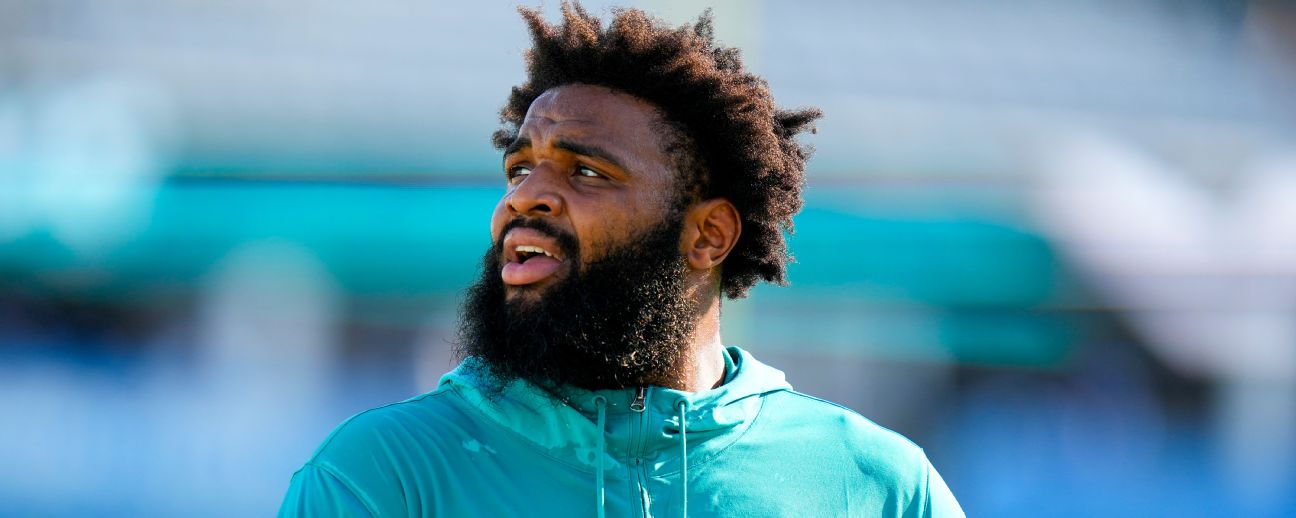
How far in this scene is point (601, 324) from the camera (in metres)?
1.97

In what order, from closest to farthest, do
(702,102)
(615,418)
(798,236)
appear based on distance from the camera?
1. (615,418)
2. (702,102)
3. (798,236)

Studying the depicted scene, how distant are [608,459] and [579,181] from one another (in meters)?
0.52

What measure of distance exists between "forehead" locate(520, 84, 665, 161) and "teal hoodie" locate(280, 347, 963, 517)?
0.44 m

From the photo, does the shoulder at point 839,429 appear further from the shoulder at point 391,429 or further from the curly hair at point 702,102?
the shoulder at point 391,429

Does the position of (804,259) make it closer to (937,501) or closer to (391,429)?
(937,501)

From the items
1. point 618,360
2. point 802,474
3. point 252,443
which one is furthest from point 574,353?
point 252,443

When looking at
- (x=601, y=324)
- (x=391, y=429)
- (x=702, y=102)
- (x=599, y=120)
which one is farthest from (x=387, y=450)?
(x=702, y=102)

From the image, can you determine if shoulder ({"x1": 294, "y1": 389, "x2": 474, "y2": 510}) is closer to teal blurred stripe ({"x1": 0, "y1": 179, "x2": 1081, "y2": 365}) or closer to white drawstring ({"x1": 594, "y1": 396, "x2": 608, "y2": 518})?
white drawstring ({"x1": 594, "y1": 396, "x2": 608, "y2": 518})

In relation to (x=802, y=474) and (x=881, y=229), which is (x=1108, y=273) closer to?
(x=881, y=229)

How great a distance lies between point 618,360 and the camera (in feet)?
6.40

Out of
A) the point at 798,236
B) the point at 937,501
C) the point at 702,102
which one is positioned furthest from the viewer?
the point at 798,236

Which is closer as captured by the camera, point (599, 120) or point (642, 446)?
point (642, 446)

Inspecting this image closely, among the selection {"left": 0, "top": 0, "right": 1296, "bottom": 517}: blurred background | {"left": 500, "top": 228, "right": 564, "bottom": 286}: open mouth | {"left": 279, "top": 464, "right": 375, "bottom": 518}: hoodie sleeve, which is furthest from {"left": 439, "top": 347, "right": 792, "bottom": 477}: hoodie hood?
{"left": 0, "top": 0, "right": 1296, "bottom": 517}: blurred background

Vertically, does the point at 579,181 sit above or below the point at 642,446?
above
